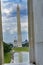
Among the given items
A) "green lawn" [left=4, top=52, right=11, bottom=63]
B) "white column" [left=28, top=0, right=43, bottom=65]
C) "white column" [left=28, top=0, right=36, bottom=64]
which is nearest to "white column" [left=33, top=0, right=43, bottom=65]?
"white column" [left=28, top=0, right=43, bottom=65]

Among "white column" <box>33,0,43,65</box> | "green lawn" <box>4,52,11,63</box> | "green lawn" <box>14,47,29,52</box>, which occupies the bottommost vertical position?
"green lawn" <box>4,52,11,63</box>

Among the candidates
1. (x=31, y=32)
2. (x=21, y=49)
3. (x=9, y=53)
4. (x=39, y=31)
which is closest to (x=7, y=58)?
(x=9, y=53)

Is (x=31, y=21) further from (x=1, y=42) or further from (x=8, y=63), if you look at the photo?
(x=8, y=63)

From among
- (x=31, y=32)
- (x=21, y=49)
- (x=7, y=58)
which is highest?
(x=31, y=32)

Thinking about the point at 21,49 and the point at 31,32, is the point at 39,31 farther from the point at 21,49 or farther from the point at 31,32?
the point at 21,49

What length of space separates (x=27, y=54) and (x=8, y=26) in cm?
44

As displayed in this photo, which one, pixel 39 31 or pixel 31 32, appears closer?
pixel 39 31

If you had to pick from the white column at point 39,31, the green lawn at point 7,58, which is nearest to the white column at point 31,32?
the white column at point 39,31

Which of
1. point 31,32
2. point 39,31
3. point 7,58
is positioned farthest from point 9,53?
point 39,31

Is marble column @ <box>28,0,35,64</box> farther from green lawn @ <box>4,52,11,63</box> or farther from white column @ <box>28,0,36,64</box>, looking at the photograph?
green lawn @ <box>4,52,11,63</box>

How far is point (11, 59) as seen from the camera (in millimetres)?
1930

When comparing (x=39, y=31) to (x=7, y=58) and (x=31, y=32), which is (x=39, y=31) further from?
(x=7, y=58)

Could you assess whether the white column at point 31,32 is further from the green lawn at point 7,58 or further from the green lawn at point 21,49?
the green lawn at point 7,58

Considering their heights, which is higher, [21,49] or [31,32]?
[31,32]
